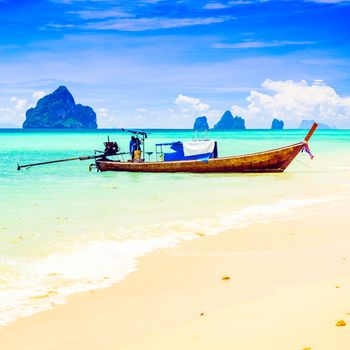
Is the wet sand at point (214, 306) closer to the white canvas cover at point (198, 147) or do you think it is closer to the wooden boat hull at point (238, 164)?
the wooden boat hull at point (238, 164)

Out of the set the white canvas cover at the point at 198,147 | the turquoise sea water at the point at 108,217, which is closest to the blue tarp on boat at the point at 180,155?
the white canvas cover at the point at 198,147

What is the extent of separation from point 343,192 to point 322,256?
33.7 feet

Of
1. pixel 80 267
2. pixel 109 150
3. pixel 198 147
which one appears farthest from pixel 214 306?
pixel 109 150

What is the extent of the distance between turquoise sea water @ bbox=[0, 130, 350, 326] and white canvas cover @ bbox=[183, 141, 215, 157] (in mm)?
1790

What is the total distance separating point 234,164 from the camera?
84.4ft

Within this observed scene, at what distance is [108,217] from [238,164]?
44.7ft

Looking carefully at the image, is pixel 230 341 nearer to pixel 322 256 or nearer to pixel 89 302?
pixel 89 302

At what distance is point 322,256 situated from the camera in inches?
322

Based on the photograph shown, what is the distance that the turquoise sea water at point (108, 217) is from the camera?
7512 millimetres

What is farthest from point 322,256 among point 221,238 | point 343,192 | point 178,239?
point 343,192

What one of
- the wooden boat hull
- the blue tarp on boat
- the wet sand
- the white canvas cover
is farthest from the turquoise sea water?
the white canvas cover

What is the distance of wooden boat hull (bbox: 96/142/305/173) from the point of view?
25.6 m

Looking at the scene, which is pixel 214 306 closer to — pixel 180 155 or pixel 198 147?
pixel 198 147

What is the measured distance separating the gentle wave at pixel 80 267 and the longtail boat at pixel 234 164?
523 inches
